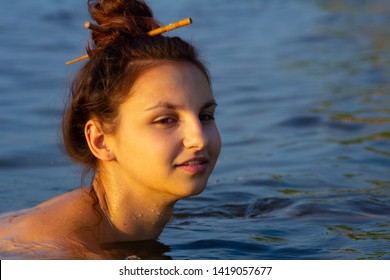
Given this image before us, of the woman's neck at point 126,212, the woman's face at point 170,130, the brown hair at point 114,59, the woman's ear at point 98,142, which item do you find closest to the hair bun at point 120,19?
the brown hair at point 114,59

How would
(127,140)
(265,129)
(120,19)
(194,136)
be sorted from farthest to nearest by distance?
(265,129)
(120,19)
(127,140)
(194,136)

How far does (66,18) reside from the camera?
14.0 metres

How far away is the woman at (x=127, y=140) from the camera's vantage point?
4.49 m

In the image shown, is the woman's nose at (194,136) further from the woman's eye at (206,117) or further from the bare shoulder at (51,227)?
the bare shoulder at (51,227)

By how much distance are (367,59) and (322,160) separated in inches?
177

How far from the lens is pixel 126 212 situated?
481cm

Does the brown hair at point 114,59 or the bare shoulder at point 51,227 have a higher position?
the brown hair at point 114,59

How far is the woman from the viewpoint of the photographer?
449 centimetres

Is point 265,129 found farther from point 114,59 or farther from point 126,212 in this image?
point 114,59

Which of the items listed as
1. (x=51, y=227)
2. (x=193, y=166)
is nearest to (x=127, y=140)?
(x=193, y=166)

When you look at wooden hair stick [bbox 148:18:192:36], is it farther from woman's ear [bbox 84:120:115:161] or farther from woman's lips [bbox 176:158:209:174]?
woman's lips [bbox 176:158:209:174]

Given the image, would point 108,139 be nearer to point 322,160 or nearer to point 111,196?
point 111,196

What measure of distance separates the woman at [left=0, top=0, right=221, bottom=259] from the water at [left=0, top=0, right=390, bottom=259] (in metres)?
0.27

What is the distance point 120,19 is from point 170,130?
676 mm
